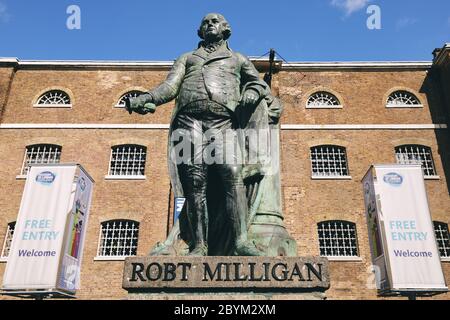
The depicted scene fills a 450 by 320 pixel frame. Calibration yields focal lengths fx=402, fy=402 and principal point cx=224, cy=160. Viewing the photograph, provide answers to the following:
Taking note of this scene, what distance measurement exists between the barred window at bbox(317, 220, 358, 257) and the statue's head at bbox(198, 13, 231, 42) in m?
13.7

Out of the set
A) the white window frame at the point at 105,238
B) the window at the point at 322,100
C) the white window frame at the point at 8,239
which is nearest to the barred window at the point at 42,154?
the white window frame at the point at 8,239

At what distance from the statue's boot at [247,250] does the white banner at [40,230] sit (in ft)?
35.0

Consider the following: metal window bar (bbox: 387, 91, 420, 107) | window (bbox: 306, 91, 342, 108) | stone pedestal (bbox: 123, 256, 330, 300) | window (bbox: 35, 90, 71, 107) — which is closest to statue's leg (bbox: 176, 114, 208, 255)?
stone pedestal (bbox: 123, 256, 330, 300)

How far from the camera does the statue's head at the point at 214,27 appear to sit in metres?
4.84

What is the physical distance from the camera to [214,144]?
4289mm

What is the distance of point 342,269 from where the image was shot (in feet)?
53.0

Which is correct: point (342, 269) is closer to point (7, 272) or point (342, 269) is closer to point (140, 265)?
point (7, 272)

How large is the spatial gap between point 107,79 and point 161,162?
554 centimetres

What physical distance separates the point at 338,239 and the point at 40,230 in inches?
457

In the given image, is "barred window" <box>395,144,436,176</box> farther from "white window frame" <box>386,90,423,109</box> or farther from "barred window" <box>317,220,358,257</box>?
"barred window" <box>317,220,358,257</box>

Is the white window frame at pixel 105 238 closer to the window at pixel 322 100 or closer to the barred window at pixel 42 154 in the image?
the barred window at pixel 42 154

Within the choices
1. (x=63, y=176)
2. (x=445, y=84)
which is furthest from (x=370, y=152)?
(x=63, y=176)

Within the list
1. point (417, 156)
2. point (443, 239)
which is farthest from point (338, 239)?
point (417, 156)
